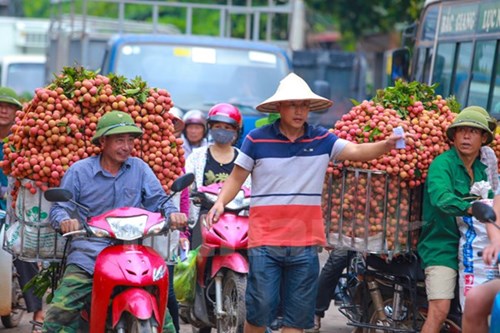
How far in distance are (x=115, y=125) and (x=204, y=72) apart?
24.2 feet

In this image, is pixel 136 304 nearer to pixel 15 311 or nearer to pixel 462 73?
pixel 15 311

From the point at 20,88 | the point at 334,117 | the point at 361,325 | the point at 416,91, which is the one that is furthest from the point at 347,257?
the point at 20,88

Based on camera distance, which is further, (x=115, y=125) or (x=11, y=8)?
(x=11, y=8)

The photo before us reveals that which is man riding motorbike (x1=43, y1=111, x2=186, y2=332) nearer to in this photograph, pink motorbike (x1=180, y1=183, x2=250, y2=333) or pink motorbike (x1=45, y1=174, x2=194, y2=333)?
pink motorbike (x1=45, y1=174, x2=194, y2=333)

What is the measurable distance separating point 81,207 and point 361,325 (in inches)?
87.8

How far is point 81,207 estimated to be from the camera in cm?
649

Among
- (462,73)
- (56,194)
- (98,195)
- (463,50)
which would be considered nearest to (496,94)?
(462,73)

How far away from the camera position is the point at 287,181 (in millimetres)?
6711

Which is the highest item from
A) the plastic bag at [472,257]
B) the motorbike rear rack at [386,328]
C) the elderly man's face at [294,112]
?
the elderly man's face at [294,112]

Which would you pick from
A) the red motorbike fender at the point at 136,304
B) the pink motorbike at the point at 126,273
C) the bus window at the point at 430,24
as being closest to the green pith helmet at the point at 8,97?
the pink motorbike at the point at 126,273

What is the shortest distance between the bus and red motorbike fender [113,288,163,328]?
13.8 ft

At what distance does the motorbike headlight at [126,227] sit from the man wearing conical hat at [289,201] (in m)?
0.54

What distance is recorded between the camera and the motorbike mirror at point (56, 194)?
6164 mm

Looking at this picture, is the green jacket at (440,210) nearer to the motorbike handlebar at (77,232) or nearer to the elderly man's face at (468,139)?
the elderly man's face at (468,139)
